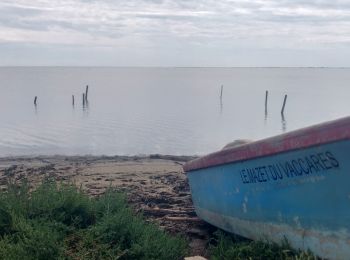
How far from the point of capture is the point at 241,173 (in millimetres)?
6188

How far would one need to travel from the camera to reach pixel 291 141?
207 inches

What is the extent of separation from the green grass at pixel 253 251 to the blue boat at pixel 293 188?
0.08 meters

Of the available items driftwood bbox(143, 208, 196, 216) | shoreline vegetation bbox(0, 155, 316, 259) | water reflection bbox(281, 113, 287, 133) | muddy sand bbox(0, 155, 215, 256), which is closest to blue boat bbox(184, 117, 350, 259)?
shoreline vegetation bbox(0, 155, 316, 259)

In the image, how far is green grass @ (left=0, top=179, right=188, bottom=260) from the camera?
5684mm

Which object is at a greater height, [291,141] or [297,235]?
[291,141]

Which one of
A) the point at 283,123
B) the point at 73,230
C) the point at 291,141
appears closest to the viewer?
the point at 291,141

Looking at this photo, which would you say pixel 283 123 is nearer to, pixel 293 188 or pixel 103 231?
pixel 103 231

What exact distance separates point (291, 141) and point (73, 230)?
2.66 meters

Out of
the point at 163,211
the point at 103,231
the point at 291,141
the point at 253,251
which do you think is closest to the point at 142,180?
the point at 163,211

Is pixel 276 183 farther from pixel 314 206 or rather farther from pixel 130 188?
pixel 130 188

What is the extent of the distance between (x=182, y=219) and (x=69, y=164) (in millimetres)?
8302

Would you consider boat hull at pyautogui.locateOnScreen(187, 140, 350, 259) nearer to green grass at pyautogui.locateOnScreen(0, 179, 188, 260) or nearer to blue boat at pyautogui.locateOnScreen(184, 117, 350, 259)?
blue boat at pyautogui.locateOnScreen(184, 117, 350, 259)

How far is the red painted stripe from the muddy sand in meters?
1.22

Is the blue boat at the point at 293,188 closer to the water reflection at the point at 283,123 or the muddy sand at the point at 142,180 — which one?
the muddy sand at the point at 142,180
